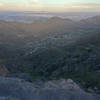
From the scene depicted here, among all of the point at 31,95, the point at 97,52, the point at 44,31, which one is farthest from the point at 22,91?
the point at 44,31

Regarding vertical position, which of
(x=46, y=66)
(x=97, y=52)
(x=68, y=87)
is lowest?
(x=46, y=66)

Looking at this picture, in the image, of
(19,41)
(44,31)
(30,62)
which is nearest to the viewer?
(30,62)

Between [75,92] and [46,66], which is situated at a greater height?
[75,92]

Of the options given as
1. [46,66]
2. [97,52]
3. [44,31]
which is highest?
[97,52]

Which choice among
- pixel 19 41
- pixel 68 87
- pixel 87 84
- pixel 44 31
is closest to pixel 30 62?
pixel 87 84

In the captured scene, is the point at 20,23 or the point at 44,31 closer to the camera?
the point at 44,31

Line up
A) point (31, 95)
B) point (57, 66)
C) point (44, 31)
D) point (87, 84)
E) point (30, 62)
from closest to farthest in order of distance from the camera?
point (31, 95)
point (87, 84)
point (57, 66)
point (30, 62)
point (44, 31)

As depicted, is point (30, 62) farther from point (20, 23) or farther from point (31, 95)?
point (20, 23)

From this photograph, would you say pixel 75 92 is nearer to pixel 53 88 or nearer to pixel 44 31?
pixel 53 88

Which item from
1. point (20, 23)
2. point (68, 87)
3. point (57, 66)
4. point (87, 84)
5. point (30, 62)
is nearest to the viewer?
point (68, 87)
